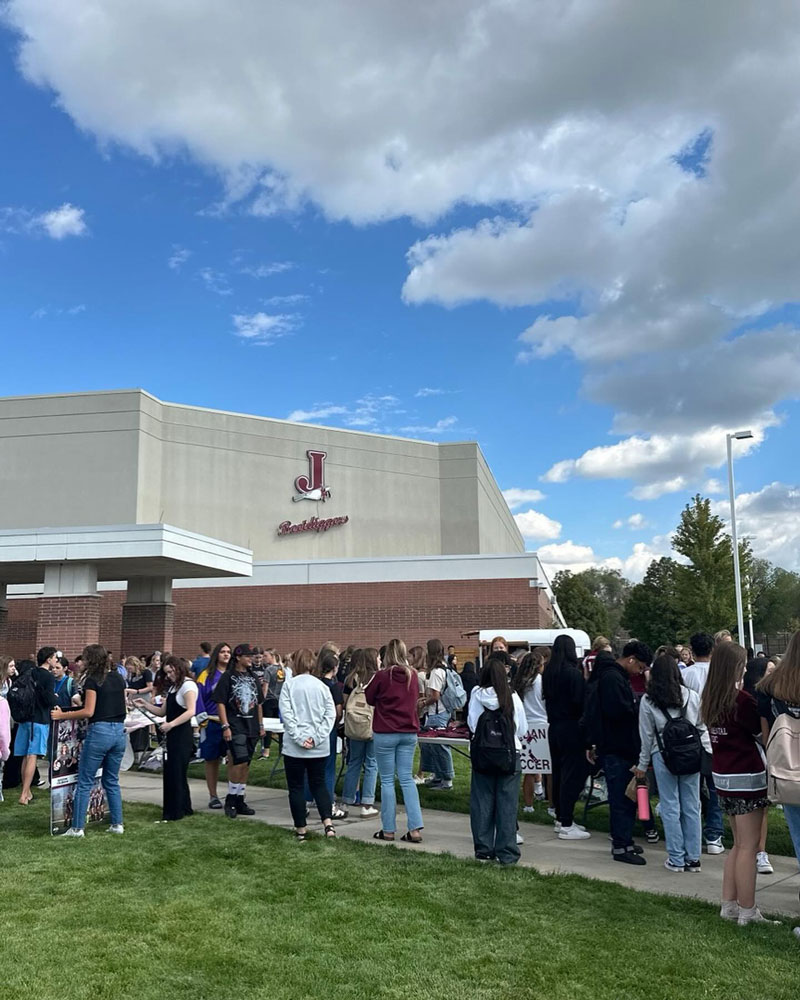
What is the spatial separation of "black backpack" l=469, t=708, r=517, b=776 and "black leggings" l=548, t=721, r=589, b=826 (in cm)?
126

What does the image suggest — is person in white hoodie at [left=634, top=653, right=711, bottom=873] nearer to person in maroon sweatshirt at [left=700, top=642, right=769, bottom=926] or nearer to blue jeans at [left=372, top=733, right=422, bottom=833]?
person in maroon sweatshirt at [left=700, top=642, right=769, bottom=926]

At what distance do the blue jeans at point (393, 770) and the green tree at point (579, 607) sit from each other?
203ft

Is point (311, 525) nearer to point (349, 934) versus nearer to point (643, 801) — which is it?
point (643, 801)

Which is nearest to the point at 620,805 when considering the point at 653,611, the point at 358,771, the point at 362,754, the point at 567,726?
the point at 567,726

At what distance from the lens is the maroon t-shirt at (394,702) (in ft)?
27.8

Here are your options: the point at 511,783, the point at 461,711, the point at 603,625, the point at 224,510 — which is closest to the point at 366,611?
the point at 224,510

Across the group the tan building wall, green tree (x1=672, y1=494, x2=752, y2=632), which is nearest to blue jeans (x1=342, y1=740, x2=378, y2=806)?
green tree (x1=672, y1=494, x2=752, y2=632)

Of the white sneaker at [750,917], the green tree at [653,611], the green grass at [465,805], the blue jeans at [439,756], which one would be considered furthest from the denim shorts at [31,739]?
the green tree at [653,611]

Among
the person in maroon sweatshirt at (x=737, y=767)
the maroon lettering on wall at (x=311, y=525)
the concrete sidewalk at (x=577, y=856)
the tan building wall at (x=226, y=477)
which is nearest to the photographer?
the person in maroon sweatshirt at (x=737, y=767)

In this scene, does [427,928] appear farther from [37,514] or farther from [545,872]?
[37,514]

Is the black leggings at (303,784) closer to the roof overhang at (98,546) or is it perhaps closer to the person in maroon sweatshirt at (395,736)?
the person in maroon sweatshirt at (395,736)

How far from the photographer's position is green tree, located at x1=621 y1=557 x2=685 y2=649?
193 feet

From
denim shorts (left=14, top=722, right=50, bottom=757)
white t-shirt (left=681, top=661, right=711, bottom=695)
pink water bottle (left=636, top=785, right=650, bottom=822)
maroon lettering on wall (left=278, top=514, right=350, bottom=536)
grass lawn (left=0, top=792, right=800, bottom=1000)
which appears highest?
maroon lettering on wall (left=278, top=514, right=350, bottom=536)

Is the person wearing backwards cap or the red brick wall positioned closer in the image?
the person wearing backwards cap
